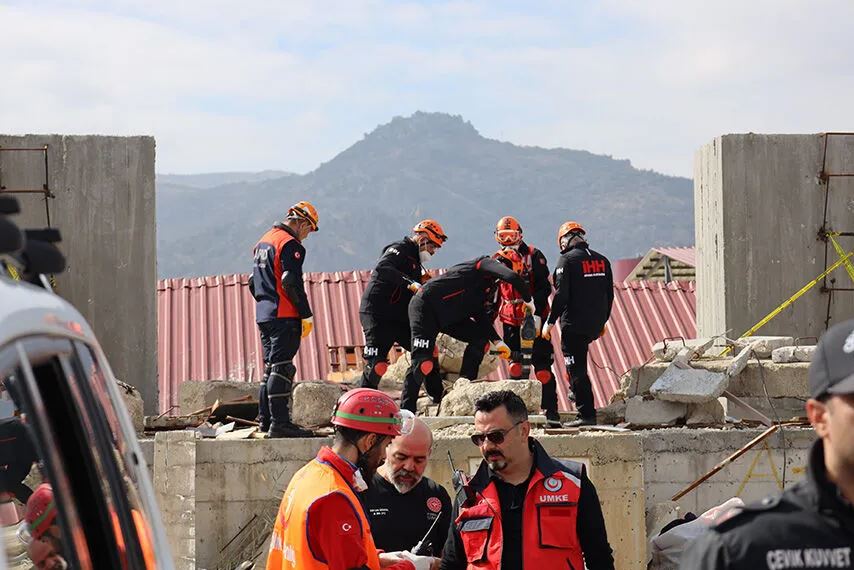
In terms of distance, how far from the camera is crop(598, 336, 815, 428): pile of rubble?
11.4m

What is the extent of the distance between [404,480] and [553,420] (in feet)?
15.3

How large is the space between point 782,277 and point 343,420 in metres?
9.30

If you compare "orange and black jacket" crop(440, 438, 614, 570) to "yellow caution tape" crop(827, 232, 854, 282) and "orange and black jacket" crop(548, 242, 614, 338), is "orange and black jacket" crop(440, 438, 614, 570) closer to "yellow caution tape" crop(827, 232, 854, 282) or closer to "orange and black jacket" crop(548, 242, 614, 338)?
"orange and black jacket" crop(548, 242, 614, 338)

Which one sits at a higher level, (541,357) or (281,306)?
(281,306)

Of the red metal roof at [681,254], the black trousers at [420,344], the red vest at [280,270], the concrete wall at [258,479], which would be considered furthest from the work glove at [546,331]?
the red metal roof at [681,254]

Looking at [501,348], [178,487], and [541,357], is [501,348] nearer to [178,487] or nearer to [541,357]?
[541,357]

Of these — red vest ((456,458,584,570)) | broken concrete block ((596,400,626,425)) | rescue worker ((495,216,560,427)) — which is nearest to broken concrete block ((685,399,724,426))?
broken concrete block ((596,400,626,425))

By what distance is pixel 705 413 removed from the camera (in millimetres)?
11406

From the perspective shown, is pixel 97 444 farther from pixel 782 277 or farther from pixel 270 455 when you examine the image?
pixel 782 277

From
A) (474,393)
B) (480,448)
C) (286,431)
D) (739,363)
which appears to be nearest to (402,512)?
(480,448)

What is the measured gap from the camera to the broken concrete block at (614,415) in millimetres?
11680

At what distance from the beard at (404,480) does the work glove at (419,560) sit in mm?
846

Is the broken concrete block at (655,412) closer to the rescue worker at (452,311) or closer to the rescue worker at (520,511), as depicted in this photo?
the rescue worker at (452,311)

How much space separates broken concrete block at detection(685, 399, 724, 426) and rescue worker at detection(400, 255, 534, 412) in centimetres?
165
